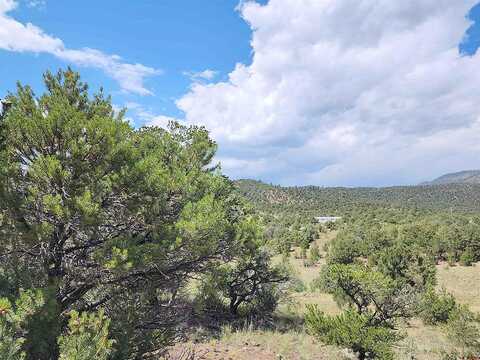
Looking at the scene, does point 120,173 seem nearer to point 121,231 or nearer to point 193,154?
point 121,231

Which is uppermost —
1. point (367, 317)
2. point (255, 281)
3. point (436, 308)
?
point (255, 281)

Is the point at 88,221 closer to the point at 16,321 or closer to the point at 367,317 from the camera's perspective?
the point at 16,321

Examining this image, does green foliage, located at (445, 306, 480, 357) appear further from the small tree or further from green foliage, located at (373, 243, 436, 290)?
green foliage, located at (373, 243, 436, 290)

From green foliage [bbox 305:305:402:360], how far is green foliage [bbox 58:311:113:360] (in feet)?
27.4

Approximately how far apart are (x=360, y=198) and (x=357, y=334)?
122754 millimetres

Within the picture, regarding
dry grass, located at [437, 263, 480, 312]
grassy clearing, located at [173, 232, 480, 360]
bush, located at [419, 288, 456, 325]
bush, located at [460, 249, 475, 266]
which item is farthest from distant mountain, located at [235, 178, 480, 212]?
grassy clearing, located at [173, 232, 480, 360]

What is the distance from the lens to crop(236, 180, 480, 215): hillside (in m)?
105

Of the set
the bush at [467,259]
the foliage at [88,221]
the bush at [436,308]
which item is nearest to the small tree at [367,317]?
the foliage at [88,221]

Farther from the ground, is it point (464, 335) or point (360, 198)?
point (360, 198)

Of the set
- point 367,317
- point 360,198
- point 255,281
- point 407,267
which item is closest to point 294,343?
point 367,317

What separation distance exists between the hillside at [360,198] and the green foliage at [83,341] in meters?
93.2

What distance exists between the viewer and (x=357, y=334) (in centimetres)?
1130

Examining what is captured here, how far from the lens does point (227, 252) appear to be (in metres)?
9.70

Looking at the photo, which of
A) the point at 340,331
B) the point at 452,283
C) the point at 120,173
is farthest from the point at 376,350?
the point at 452,283
